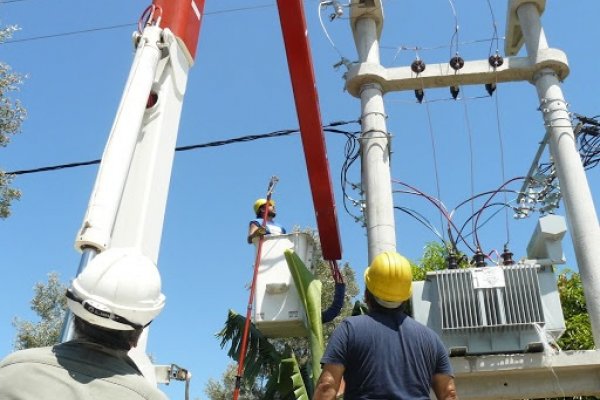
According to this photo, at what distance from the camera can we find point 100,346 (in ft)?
5.87

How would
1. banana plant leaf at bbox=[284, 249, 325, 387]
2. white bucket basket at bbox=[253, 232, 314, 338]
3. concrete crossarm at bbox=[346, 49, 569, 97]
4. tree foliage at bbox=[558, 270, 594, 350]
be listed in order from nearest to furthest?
banana plant leaf at bbox=[284, 249, 325, 387] < white bucket basket at bbox=[253, 232, 314, 338] < concrete crossarm at bbox=[346, 49, 569, 97] < tree foliage at bbox=[558, 270, 594, 350]

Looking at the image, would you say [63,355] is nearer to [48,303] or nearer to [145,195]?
[145,195]

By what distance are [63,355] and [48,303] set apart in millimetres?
19849

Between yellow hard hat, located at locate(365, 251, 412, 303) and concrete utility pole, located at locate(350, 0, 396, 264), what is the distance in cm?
355

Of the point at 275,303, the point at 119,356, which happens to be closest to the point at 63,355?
the point at 119,356

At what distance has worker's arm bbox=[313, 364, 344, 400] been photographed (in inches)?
106

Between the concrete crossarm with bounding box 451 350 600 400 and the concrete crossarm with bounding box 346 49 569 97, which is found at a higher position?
the concrete crossarm with bounding box 346 49 569 97

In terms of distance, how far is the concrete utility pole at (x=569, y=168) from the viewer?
20.7 feet

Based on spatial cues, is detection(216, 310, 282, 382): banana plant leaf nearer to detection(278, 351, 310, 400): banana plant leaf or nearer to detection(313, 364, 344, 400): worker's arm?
detection(278, 351, 310, 400): banana plant leaf

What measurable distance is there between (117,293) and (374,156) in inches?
214

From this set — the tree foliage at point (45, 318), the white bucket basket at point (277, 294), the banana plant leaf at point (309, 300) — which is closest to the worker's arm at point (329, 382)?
the banana plant leaf at point (309, 300)

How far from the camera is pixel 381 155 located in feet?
23.2

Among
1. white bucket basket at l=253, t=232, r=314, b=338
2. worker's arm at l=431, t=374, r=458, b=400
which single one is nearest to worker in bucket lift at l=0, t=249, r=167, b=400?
worker's arm at l=431, t=374, r=458, b=400

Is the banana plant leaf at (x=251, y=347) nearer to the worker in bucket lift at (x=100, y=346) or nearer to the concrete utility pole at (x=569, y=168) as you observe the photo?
the concrete utility pole at (x=569, y=168)
